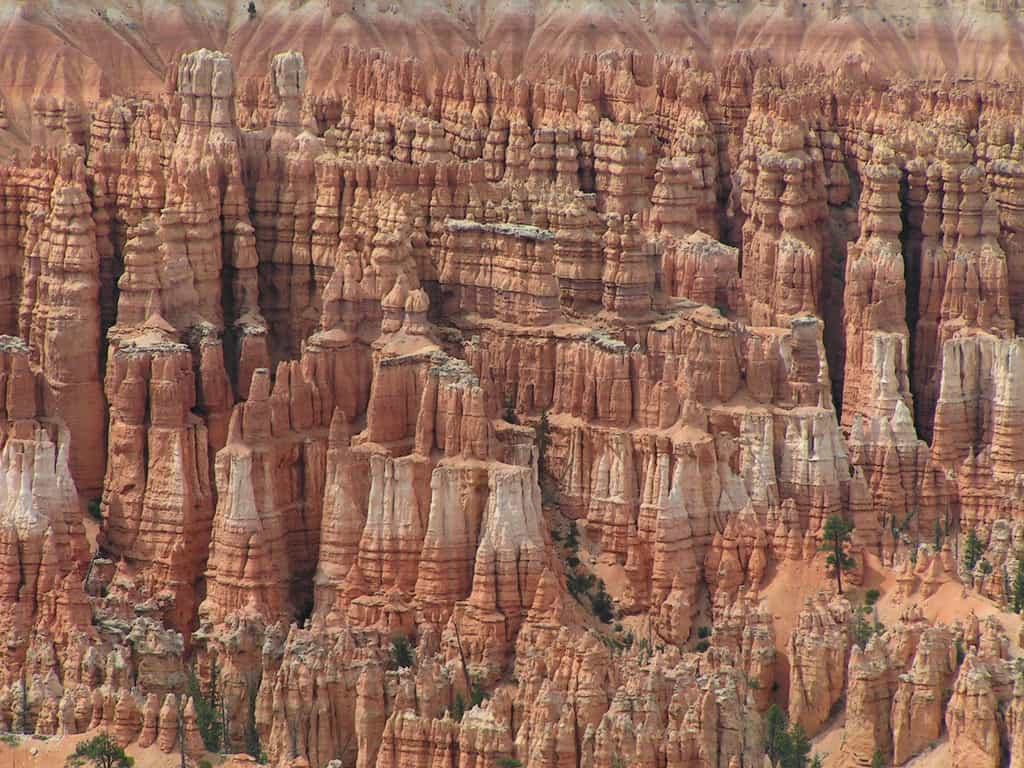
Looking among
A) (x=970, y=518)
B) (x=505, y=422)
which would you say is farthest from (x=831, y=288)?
(x=505, y=422)

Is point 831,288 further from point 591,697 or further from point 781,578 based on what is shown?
point 591,697

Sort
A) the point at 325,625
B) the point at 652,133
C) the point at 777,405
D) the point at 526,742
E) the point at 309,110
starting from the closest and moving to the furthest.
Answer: the point at 526,742
the point at 325,625
the point at 777,405
the point at 309,110
the point at 652,133

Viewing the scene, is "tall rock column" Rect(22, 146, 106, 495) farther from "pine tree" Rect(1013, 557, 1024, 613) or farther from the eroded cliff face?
"pine tree" Rect(1013, 557, 1024, 613)

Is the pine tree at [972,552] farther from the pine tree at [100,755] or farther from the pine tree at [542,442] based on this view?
the pine tree at [100,755]

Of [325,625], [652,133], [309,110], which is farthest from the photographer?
[652,133]

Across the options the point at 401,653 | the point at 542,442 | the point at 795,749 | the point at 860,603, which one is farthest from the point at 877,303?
the point at 795,749

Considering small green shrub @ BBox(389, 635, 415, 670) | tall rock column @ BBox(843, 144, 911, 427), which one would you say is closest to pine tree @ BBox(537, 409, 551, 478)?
small green shrub @ BBox(389, 635, 415, 670)

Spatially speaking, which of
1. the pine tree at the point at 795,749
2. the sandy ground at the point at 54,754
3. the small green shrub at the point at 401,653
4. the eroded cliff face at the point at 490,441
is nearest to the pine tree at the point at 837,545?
the eroded cliff face at the point at 490,441
